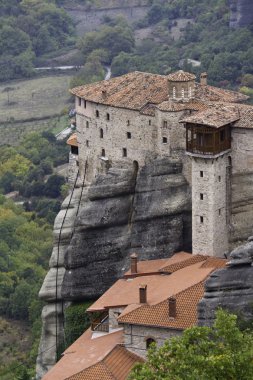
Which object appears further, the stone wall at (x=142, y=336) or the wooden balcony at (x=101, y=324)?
the wooden balcony at (x=101, y=324)

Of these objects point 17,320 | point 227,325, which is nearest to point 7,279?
point 17,320

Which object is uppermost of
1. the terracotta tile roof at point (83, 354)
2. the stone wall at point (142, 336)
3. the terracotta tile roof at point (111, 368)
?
the stone wall at point (142, 336)

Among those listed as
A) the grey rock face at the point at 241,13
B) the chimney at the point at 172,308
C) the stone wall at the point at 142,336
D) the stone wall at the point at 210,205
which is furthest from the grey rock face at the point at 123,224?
the grey rock face at the point at 241,13

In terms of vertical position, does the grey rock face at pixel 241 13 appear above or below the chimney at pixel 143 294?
below

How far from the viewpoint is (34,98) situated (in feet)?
596

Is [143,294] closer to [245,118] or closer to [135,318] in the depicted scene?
[135,318]

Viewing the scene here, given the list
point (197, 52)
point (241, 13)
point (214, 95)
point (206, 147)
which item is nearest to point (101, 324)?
point (206, 147)

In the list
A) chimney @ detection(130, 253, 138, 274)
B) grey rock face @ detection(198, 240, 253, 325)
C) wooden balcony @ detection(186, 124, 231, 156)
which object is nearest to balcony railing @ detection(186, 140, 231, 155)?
wooden balcony @ detection(186, 124, 231, 156)

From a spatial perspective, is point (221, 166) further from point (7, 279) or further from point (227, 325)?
point (7, 279)

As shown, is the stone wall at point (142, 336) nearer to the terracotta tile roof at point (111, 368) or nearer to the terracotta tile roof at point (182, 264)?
the terracotta tile roof at point (111, 368)

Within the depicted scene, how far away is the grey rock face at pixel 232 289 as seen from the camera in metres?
59.4

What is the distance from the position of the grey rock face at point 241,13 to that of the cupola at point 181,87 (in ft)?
329

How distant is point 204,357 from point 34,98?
135927mm

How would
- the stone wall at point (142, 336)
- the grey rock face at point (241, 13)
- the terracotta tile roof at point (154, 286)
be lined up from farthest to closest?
1. the grey rock face at point (241, 13)
2. the terracotta tile roof at point (154, 286)
3. the stone wall at point (142, 336)
